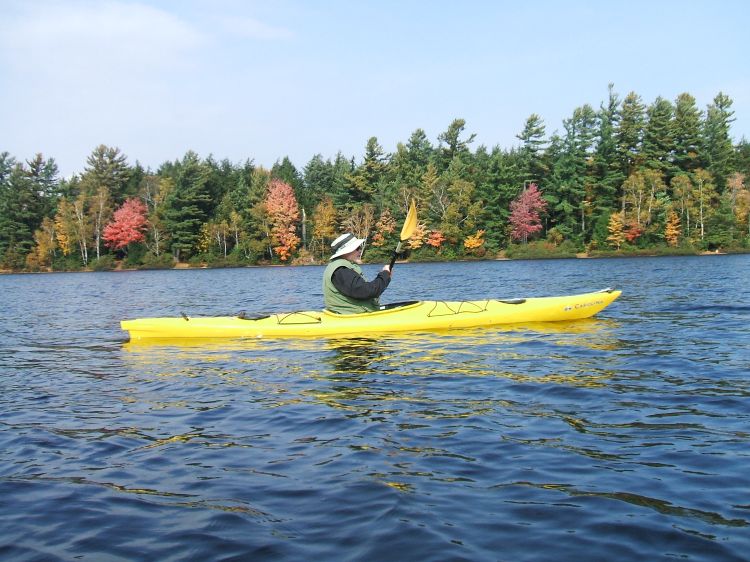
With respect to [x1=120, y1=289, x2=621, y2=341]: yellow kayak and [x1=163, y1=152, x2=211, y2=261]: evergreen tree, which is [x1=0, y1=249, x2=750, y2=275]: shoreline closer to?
[x1=163, y1=152, x2=211, y2=261]: evergreen tree

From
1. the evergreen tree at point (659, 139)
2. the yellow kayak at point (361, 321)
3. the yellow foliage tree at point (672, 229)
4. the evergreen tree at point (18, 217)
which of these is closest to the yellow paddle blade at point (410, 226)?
the yellow kayak at point (361, 321)

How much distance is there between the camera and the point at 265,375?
6.98m

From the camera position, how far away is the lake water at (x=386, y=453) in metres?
3.16

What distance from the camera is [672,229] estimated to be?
4406 centimetres

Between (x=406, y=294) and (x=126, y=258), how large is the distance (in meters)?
39.2

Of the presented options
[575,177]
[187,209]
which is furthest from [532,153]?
[187,209]

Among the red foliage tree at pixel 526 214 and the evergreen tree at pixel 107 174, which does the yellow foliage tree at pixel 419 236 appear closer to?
the red foliage tree at pixel 526 214

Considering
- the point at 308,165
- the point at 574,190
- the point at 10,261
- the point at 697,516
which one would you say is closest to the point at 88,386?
the point at 697,516

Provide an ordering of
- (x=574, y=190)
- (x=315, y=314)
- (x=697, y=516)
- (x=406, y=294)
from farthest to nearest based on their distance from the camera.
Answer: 1. (x=574, y=190)
2. (x=406, y=294)
3. (x=315, y=314)
4. (x=697, y=516)

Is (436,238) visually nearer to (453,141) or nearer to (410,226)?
(453,141)

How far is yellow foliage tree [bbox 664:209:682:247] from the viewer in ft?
144

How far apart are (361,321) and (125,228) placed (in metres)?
46.4

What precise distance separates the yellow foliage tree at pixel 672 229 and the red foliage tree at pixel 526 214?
28.0 ft

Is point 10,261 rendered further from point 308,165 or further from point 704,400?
point 704,400
